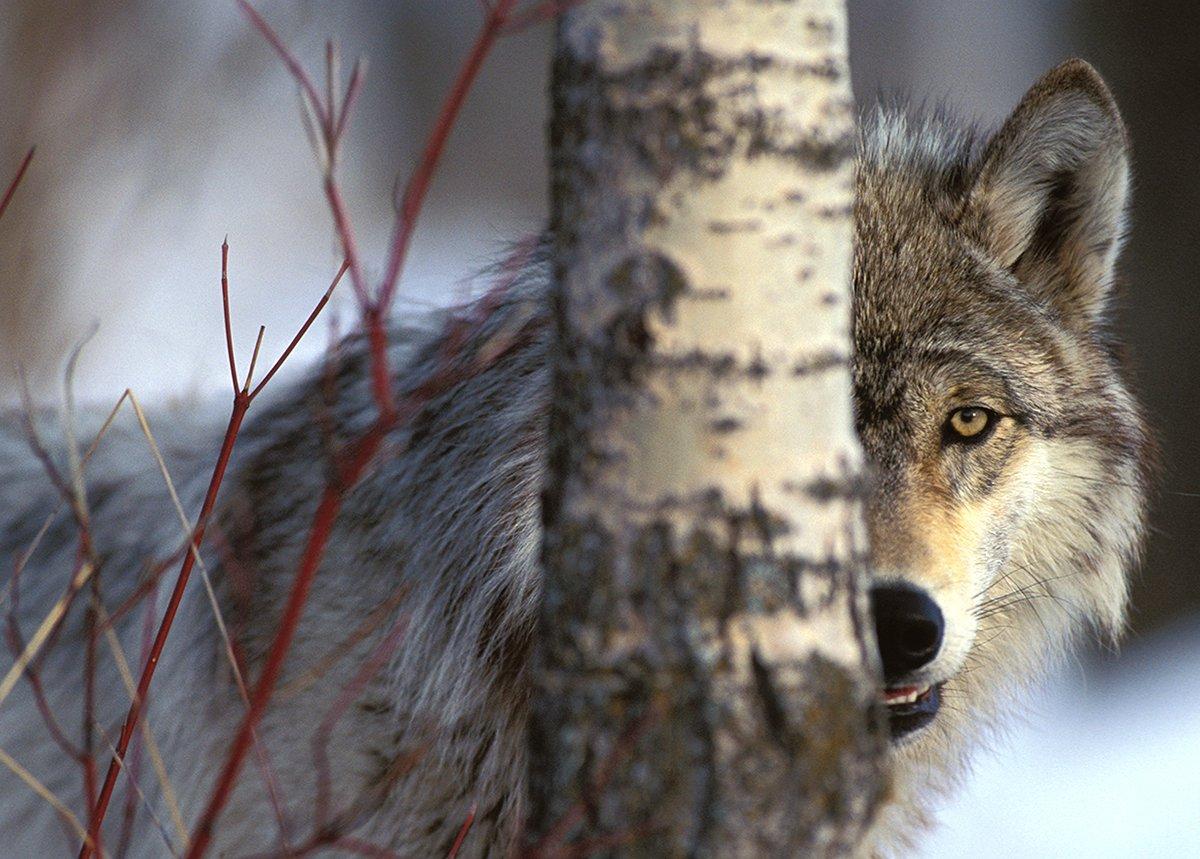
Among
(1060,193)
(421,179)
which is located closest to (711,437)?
(421,179)

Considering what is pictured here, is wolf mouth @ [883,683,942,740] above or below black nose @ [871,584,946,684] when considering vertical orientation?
below

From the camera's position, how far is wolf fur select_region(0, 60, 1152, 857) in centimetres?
205

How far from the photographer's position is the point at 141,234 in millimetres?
7762

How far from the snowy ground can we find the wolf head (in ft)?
4.27

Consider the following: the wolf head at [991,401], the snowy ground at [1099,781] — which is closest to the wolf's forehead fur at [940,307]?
the wolf head at [991,401]

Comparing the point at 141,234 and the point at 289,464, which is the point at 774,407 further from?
the point at 141,234

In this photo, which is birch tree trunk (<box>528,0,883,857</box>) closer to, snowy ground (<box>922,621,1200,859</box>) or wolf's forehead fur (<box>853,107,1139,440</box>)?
wolf's forehead fur (<box>853,107,1139,440</box>)

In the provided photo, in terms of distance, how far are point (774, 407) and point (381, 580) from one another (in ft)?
4.15

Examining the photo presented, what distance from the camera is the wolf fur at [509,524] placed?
2.05 metres

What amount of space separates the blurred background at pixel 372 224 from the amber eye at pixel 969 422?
2.43ft

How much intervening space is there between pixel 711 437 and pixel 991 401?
4.38ft

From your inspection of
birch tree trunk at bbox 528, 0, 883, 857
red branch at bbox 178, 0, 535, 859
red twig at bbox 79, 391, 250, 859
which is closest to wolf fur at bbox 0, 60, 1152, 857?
red twig at bbox 79, 391, 250, 859

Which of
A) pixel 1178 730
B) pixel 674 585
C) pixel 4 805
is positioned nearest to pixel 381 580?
pixel 674 585

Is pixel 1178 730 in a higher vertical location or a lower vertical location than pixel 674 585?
lower
